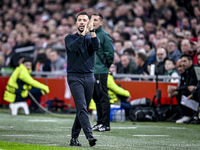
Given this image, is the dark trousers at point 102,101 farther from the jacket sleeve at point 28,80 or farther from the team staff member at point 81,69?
the jacket sleeve at point 28,80

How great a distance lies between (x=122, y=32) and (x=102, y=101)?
8.48m

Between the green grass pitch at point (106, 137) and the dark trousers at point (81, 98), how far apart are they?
11.9 inches

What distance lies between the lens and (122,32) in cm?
1812

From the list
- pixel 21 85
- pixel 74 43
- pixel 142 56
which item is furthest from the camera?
pixel 142 56

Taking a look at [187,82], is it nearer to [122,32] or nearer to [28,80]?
[28,80]

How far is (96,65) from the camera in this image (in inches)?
397

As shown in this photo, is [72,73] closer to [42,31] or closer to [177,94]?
[177,94]

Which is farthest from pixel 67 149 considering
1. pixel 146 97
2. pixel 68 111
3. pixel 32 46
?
pixel 32 46

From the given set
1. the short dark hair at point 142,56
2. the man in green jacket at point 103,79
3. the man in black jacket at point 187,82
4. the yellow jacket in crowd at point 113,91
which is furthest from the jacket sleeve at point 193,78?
the man in green jacket at point 103,79

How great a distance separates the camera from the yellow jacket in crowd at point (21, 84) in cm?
1440

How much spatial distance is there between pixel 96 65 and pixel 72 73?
283cm

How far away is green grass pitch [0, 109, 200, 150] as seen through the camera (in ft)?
23.2

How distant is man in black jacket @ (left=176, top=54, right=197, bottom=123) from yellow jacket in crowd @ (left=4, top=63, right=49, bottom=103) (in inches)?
178

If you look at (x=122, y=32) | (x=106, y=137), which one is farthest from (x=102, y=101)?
(x=122, y=32)
